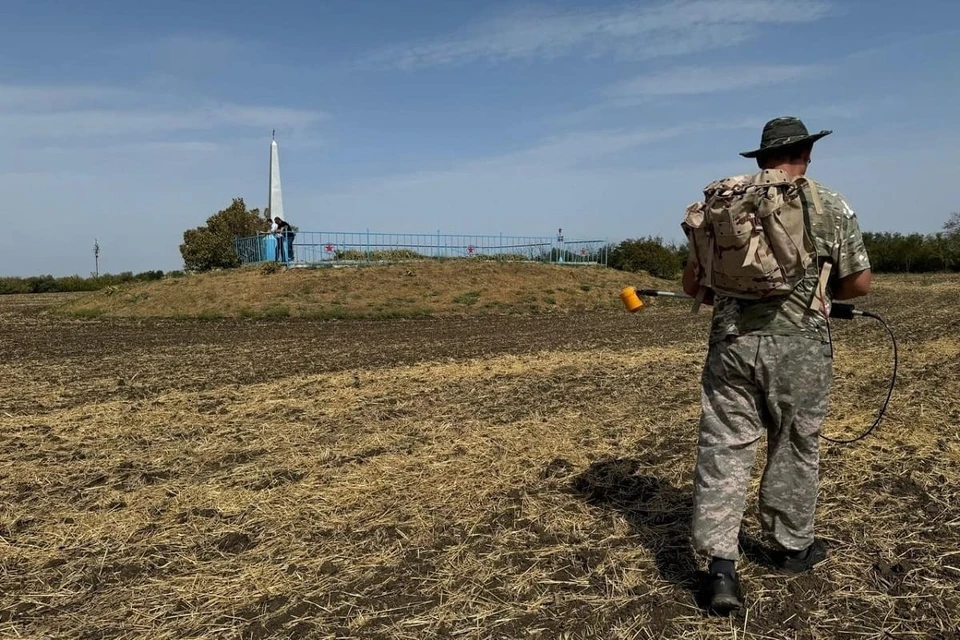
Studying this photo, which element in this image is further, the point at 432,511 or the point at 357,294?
the point at 357,294

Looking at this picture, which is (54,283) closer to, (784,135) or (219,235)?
(219,235)

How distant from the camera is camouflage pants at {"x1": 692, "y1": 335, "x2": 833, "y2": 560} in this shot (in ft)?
9.50

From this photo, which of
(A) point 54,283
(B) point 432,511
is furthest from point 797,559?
(A) point 54,283

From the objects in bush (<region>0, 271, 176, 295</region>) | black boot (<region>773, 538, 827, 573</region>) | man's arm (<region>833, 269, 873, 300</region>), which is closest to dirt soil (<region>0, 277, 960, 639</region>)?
black boot (<region>773, 538, 827, 573</region>)

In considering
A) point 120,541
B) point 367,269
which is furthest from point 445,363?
point 367,269

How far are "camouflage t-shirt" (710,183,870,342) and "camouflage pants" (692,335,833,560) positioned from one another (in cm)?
5

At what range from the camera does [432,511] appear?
411 cm

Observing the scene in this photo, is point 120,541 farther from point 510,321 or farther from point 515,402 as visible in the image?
point 510,321

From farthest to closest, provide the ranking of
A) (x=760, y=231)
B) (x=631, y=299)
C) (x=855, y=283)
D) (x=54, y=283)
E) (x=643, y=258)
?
(x=54, y=283), (x=643, y=258), (x=631, y=299), (x=855, y=283), (x=760, y=231)

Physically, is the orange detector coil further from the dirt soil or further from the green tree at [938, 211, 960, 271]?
the green tree at [938, 211, 960, 271]

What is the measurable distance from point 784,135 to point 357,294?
70.6ft

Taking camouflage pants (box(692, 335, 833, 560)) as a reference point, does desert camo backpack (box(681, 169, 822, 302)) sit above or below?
above

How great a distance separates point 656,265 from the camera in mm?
35156

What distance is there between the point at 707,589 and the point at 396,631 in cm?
133
